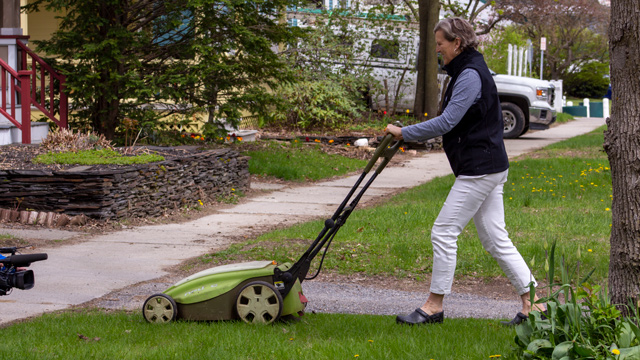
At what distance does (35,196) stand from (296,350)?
17.2 ft

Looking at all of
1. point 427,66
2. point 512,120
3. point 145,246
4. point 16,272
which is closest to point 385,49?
point 427,66

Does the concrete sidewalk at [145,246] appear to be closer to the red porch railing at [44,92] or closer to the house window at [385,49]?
the red porch railing at [44,92]

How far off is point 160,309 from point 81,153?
5135mm

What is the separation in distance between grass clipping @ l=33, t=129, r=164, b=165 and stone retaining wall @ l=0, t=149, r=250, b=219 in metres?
0.20

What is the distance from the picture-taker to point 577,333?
3.46m

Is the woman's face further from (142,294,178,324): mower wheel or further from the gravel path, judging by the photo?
(142,294,178,324): mower wheel

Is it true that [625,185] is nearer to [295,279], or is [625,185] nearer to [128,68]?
[295,279]

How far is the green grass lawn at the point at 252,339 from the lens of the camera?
3928mm

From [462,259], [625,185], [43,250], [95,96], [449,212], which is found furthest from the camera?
[95,96]

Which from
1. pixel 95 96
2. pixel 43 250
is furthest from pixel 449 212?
pixel 95 96

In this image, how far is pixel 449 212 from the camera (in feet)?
14.9

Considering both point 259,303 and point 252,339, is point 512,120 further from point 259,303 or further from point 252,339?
point 252,339

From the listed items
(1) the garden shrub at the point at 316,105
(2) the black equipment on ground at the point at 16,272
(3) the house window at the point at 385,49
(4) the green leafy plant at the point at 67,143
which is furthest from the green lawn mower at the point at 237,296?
(3) the house window at the point at 385,49

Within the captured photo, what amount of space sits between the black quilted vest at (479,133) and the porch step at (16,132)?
25.9 ft
